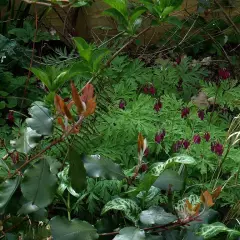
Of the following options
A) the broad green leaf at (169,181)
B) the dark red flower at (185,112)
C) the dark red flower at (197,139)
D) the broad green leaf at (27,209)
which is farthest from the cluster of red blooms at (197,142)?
the broad green leaf at (27,209)

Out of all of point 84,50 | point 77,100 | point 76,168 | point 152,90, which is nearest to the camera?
point 77,100

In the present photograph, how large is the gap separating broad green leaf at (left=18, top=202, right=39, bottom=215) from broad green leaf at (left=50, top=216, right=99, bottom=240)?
0.36 ft

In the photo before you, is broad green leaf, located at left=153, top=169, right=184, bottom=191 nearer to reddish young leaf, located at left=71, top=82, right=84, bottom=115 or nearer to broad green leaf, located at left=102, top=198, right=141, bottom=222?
broad green leaf, located at left=102, top=198, right=141, bottom=222

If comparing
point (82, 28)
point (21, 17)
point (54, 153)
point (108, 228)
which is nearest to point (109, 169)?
point (108, 228)

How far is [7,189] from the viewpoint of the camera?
5.95ft

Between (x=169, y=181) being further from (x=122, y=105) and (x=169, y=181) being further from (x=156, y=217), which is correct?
(x=122, y=105)

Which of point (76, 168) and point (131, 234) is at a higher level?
point (76, 168)

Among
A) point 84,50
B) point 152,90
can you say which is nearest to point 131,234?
point 84,50

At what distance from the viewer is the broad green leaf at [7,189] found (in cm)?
179

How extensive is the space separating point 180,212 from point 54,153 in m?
0.66

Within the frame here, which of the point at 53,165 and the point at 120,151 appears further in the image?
the point at 120,151

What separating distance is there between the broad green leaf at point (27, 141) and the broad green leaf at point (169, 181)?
16.3 inches

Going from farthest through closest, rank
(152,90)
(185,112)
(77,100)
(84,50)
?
1. (152,90)
2. (185,112)
3. (84,50)
4. (77,100)

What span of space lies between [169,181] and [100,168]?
229 mm
